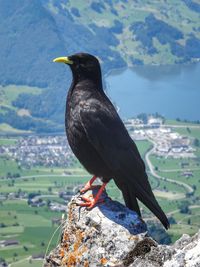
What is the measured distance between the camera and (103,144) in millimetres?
7871

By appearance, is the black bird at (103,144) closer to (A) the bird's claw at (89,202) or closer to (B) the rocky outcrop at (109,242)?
(A) the bird's claw at (89,202)

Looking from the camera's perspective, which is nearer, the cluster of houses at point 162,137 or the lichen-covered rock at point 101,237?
the lichen-covered rock at point 101,237

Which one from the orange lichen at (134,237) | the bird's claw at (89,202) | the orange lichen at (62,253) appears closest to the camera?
the orange lichen at (134,237)

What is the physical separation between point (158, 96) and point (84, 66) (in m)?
162

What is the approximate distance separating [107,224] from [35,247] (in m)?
54.7

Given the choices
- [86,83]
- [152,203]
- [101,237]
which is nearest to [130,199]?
[152,203]

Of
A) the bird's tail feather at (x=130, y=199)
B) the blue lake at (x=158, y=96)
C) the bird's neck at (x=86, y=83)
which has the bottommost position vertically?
the blue lake at (x=158, y=96)

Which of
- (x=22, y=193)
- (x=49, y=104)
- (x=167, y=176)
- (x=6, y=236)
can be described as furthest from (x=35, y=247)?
(x=49, y=104)

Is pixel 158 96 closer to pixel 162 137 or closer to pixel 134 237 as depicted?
pixel 162 137

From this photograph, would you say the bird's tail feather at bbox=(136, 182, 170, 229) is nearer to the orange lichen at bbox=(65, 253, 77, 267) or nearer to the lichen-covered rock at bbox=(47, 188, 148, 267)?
the lichen-covered rock at bbox=(47, 188, 148, 267)

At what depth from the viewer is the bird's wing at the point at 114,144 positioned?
7748 mm

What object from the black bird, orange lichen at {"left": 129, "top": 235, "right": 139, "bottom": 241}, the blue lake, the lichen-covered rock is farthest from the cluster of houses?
orange lichen at {"left": 129, "top": 235, "right": 139, "bottom": 241}

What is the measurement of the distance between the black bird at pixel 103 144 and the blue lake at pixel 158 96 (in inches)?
5474

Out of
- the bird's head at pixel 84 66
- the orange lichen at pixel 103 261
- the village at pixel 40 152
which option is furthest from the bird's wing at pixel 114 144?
the village at pixel 40 152
